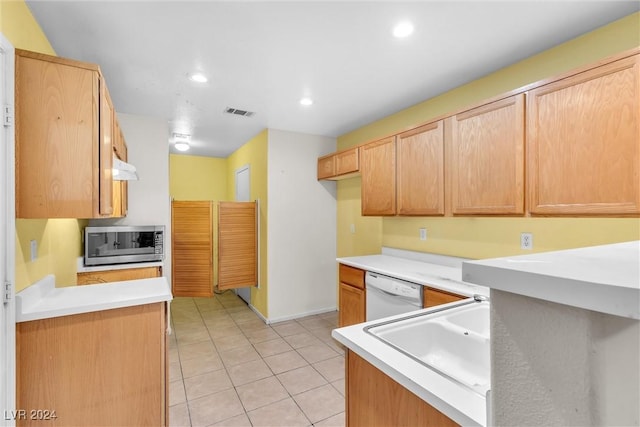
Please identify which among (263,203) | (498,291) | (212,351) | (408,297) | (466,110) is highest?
(466,110)

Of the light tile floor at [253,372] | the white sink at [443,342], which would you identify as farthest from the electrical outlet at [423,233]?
the white sink at [443,342]

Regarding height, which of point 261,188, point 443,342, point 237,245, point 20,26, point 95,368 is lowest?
point 95,368

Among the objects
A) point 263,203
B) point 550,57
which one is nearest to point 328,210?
point 263,203

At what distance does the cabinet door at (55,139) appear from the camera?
1.41 meters

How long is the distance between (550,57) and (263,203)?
10.4 feet

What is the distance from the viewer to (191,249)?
3912 millimetres

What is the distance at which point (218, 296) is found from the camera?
4984 mm

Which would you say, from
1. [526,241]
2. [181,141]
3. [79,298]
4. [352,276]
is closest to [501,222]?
[526,241]

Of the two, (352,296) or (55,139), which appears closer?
(55,139)

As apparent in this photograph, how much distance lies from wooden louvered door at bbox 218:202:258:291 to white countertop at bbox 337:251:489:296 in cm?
154

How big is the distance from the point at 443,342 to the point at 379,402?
407 millimetres

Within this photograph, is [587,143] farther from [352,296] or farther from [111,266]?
[111,266]

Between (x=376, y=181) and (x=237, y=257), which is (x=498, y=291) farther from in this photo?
(x=237, y=257)

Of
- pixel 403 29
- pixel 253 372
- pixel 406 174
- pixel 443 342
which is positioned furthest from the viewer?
pixel 406 174
